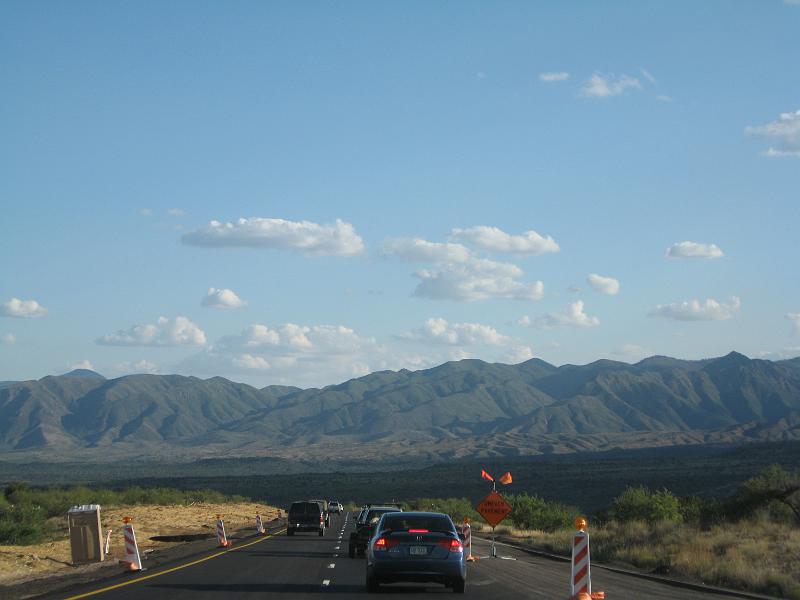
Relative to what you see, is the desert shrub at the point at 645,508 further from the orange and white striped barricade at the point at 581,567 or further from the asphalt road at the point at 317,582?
the orange and white striped barricade at the point at 581,567

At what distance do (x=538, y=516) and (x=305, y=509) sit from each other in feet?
59.4

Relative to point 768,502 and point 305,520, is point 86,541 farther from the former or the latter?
point 768,502

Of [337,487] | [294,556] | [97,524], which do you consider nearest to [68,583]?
[97,524]

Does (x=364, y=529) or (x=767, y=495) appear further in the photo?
(x=767, y=495)

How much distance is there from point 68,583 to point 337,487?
10602 cm

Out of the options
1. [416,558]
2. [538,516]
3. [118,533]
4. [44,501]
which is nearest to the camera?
[416,558]

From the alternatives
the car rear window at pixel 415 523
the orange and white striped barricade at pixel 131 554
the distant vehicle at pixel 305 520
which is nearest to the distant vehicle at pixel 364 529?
the orange and white striped barricade at pixel 131 554

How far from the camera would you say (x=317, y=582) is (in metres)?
22.1

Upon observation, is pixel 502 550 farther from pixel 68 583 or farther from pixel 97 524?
pixel 68 583

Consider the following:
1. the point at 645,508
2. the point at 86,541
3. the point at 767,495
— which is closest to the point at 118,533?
the point at 86,541

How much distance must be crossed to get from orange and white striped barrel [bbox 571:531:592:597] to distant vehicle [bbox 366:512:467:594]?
8.51 ft

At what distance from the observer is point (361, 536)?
30.4m

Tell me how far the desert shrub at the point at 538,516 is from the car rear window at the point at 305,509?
16387mm

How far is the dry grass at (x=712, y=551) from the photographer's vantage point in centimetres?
2366
